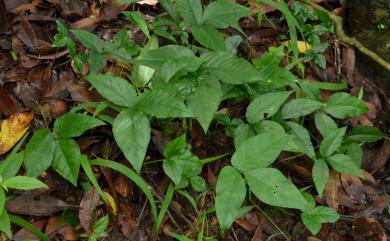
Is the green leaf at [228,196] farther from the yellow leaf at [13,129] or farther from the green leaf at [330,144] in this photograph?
the yellow leaf at [13,129]

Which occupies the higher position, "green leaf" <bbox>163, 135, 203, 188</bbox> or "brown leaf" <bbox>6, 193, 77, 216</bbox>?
"green leaf" <bbox>163, 135, 203, 188</bbox>

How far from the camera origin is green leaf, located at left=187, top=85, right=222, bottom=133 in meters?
1.64

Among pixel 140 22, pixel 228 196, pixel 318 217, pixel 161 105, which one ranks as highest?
pixel 140 22

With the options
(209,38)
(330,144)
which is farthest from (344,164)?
(209,38)

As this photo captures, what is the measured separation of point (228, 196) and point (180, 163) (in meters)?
0.23

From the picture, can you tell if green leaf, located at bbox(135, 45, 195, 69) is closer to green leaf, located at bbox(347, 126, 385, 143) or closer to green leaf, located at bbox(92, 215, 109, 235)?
green leaf, located at bbox(92, 215, 109, 235)

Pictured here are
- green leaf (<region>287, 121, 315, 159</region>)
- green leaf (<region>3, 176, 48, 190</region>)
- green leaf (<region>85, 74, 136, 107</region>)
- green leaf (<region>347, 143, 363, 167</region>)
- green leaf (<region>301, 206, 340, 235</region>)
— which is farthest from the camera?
green leaf (<region>347, 143, 363, 167</region>)

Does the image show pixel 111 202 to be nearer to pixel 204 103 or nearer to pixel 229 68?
pixel 204 103

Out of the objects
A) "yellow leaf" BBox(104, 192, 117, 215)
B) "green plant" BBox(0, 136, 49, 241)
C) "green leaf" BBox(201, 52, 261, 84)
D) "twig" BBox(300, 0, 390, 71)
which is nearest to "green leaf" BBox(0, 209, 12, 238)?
"green plant" BBox(0, 136, 49, 241)

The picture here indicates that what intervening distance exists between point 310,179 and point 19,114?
46.6 inches

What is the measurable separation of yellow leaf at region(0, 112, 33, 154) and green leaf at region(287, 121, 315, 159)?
1.02m

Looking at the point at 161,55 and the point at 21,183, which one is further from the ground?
the point at 161,55

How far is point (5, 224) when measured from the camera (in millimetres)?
1401

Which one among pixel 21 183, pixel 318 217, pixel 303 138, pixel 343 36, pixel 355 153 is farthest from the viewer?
pixel 343 36
